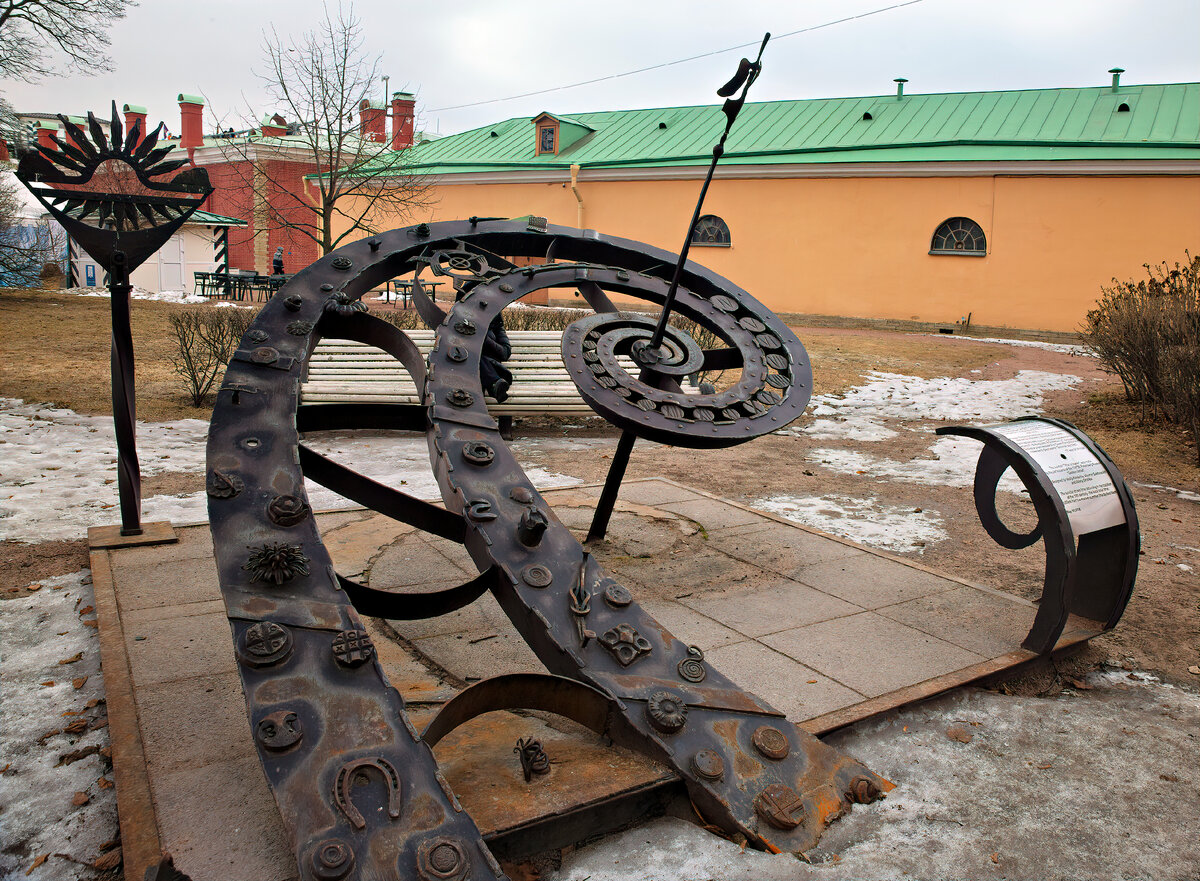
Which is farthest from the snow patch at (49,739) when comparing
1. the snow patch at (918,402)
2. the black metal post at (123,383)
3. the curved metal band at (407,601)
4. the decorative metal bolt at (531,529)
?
the snow patch at (918,402)

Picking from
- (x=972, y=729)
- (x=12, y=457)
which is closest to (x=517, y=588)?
(x=972, y=729)

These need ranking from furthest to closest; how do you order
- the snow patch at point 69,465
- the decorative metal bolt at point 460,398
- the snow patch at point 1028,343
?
the snow patch at point 1028,343 → the snow patch at point 69,465 → the decorative metal bolt at point 460,398

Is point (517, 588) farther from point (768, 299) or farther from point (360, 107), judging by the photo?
point (768, 299)

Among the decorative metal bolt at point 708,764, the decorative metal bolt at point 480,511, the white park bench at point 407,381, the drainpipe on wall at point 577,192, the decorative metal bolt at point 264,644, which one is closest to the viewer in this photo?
the decorative metal bolt at point 264,644

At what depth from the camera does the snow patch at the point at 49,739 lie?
2.65 m

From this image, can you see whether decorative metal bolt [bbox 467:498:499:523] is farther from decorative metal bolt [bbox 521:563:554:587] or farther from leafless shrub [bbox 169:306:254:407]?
leafless shrub [bbox 169:306:254:407]

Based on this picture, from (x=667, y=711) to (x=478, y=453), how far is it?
1.24 meters

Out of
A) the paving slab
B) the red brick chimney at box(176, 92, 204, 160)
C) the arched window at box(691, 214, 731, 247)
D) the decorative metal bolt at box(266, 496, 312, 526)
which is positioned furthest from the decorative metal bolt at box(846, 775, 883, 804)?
the red brick chimney at box(176, 92, 204, 160)

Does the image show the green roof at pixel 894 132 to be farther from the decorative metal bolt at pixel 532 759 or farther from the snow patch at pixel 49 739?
the decorative metal bolt at pixel 532 759

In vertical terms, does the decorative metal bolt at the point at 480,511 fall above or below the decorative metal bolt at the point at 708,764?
above

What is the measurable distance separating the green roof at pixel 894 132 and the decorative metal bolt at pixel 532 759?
17042mm

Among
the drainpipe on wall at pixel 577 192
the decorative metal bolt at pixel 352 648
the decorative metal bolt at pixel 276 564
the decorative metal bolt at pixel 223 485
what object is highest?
the drainpipe on wall at pixel 577 192

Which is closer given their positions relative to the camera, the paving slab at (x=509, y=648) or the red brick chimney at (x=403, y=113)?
the paving slab at (x=509, y=648)

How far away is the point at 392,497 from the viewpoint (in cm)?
390
